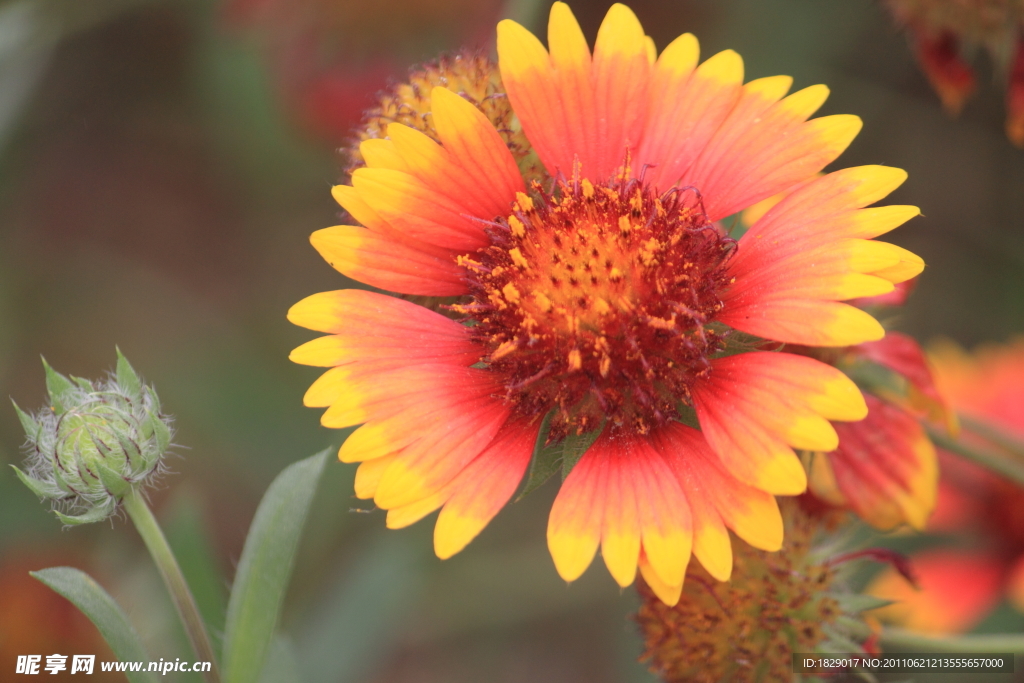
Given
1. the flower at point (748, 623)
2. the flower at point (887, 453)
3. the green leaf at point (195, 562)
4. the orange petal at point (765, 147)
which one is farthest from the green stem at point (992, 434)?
the green leaf at point (195, 562)

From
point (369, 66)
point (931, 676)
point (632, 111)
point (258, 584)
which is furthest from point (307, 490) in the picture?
point (931, 676)

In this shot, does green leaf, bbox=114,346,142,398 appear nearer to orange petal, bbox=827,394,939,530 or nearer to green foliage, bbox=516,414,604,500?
green foliage, bbox=516,414,604,500

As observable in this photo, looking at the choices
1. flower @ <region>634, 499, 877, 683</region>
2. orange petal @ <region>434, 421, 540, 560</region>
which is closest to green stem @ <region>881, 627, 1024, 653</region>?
flower @ <region>634, 499, 877, 683</region>

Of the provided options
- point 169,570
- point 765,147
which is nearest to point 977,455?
point 765,147

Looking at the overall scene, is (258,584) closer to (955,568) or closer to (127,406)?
(127,406)

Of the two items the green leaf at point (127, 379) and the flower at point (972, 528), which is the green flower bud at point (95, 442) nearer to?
the green leaf at point (127, 379)

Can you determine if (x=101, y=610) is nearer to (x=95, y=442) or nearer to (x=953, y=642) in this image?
(x=95, y=442)
